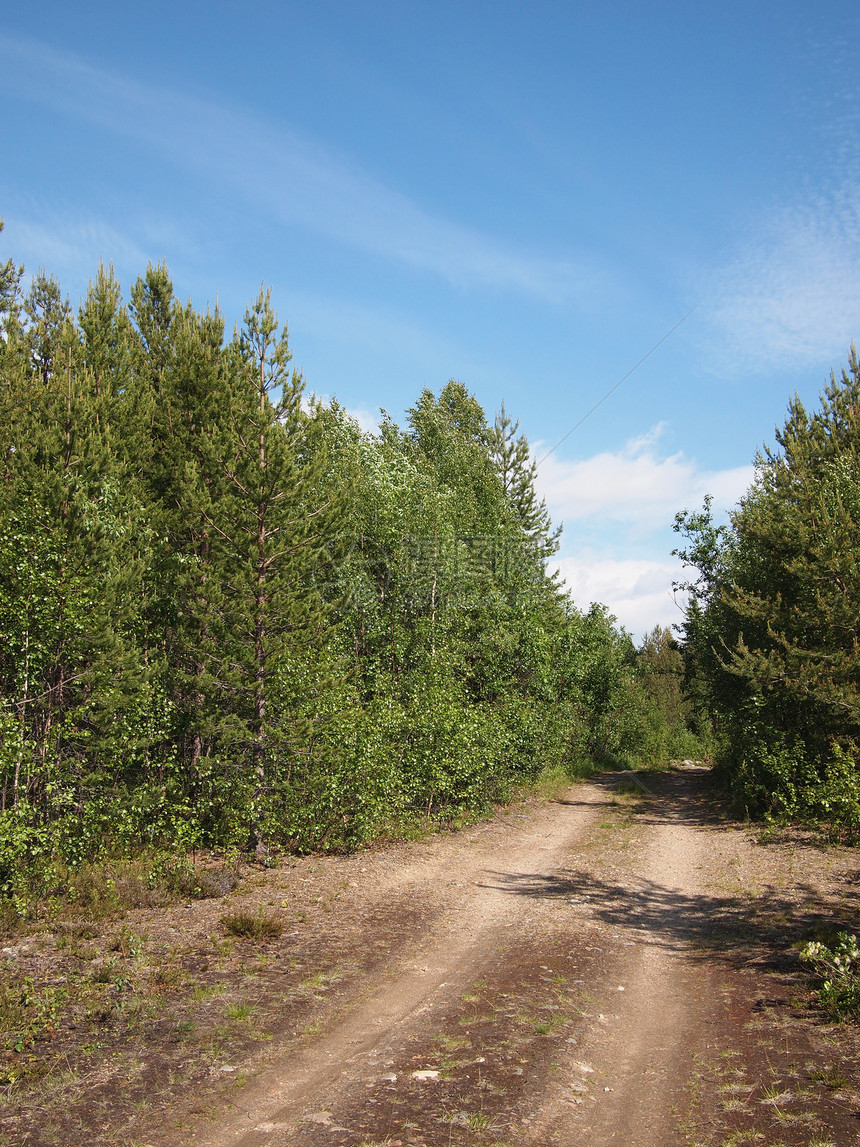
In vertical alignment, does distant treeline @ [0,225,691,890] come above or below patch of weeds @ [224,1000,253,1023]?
above

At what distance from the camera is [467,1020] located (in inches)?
296

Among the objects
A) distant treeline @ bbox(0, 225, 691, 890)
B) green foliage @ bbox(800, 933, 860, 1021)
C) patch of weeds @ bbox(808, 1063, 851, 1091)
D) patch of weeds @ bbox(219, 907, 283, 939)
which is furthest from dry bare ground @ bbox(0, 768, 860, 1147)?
distant treeline @ bbox(0, 225, 691, 890)

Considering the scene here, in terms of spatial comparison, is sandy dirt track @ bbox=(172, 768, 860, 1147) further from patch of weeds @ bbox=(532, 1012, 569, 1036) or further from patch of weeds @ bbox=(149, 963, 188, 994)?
patch of weeds @ bbox=(149, 963, 188, 994)

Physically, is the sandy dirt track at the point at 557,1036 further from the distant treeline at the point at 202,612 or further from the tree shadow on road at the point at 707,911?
the distant treeline at the point at 202,612

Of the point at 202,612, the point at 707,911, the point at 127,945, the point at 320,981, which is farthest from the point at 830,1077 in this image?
the point at 202,612

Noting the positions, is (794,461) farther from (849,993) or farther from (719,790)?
(849,993)

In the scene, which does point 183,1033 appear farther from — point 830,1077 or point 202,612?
point 202,612

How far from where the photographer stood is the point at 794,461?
851 inches

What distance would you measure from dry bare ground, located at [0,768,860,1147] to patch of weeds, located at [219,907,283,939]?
0.48 ft

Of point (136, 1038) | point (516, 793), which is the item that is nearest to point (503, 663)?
point (516, 793)

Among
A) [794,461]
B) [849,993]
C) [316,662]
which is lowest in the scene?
[849,993]

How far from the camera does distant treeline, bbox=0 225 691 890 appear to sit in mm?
12445

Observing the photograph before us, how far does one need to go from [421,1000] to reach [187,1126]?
3.23 meters

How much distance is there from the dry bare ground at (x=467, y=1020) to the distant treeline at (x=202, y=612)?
7.28 ft
